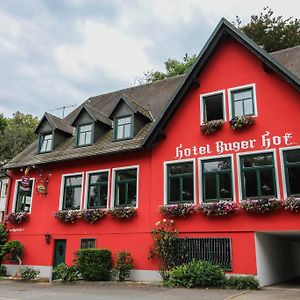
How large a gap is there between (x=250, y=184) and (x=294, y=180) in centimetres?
172

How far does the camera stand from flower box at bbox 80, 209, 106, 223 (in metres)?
18.4

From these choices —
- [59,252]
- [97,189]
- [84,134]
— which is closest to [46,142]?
[84,134]

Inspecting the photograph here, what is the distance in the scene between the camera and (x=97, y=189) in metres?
19.4

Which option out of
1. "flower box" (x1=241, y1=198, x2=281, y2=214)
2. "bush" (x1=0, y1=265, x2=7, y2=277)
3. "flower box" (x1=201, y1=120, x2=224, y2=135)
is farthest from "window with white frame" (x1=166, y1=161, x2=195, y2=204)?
"bush" (x1=0, y1=265, x2=7, y2=277)

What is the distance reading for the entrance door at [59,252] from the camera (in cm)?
1950

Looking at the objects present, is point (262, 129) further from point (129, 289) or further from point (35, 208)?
point (35, 208)

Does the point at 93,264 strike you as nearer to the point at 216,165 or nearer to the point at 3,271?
the point at 3,271

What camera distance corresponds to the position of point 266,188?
14.9 meters

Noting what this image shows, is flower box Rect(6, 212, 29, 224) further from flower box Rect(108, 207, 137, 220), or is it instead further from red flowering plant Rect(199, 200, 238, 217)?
red flowering plant Rect(199, 200, 238, 217)

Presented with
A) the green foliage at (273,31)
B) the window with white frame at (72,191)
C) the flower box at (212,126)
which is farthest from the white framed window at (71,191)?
the green foliage at (273,31)

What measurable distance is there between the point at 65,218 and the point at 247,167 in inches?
378

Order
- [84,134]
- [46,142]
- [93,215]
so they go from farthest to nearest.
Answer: [46,142] < [84,134] < [93,215]

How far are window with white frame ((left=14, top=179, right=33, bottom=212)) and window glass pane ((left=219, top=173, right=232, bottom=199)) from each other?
11024mm

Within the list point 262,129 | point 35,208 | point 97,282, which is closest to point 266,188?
point 262,129
